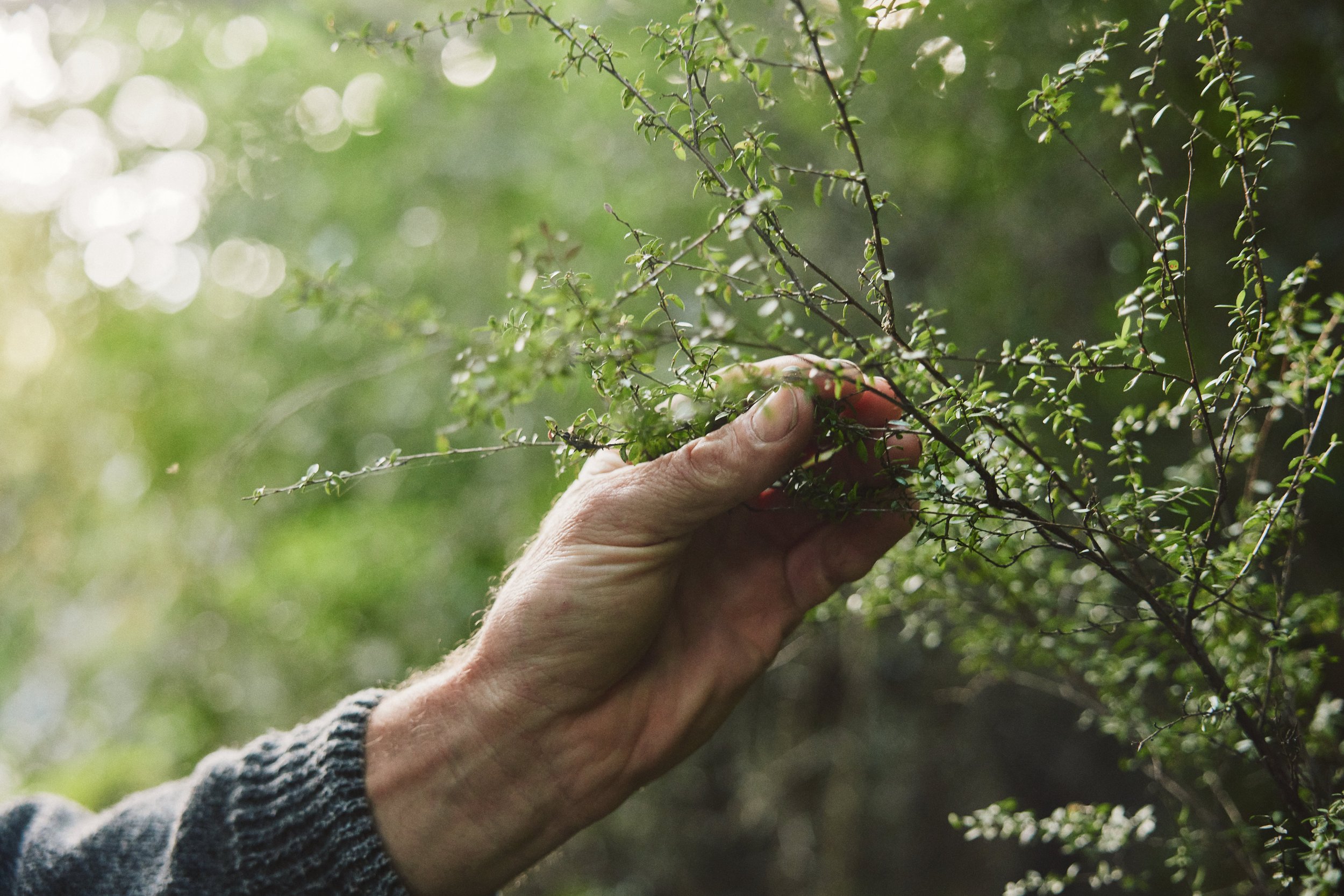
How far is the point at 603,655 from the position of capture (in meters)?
1.37

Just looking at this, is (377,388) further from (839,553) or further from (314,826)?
(839,553)

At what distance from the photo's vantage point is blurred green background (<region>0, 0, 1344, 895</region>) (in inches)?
107

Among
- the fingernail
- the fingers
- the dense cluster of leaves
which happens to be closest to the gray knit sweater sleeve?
the dense cluster of leaves

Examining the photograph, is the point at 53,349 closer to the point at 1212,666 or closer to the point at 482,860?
the point at 482,860

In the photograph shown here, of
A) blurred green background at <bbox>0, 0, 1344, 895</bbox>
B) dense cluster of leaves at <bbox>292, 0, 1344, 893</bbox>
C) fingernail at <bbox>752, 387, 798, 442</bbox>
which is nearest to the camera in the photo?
dense cluster of leaves at <bbox>292, 0, 1344, 893</bbox>

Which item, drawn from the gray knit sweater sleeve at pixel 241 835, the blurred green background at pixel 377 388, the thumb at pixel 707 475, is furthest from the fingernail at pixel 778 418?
the blurred green background at pixel 377 388

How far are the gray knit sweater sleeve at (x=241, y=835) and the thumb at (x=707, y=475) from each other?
70cm

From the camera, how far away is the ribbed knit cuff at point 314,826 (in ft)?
4.67

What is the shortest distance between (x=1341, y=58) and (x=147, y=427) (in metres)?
5.28

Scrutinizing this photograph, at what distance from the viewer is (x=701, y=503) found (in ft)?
3.81

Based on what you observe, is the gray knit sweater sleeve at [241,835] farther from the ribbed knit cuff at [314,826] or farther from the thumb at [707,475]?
the thumb at [707,475]

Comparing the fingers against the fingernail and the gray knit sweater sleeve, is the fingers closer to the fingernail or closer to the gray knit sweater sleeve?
the fingernail

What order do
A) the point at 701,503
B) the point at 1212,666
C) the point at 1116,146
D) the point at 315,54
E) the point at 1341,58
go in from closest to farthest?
the point at 1212,666 < the point at 701,503 < the point at 1341,58 < the point at 1116,146 < the point at 315,54

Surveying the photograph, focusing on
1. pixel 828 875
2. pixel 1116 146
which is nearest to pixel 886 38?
pixel 1116 146
